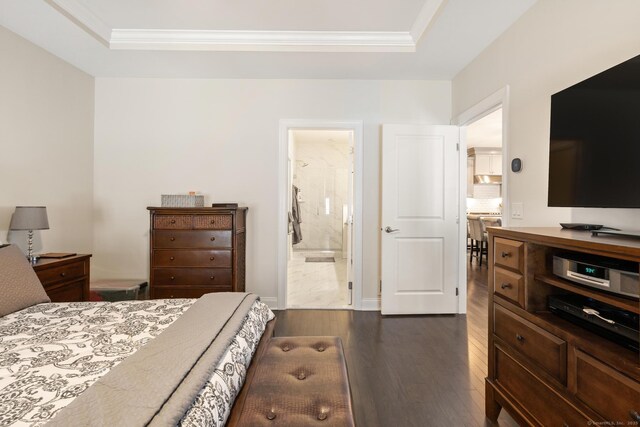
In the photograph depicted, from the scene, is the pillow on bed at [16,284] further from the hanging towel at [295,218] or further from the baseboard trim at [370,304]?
the hanging towel at [295,218]

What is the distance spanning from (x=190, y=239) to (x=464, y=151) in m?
2.97

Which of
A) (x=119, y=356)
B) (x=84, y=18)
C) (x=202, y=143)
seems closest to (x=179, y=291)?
(x=202, y=143)

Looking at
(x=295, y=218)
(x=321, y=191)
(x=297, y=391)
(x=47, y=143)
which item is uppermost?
(x=47, y=143)

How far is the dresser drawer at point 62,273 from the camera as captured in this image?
7.57 feet

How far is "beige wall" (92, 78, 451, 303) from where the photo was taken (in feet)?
11.5

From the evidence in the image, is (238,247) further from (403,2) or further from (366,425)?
(403,2)

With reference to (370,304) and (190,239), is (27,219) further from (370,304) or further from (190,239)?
(370,304)

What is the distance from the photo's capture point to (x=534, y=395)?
1.42 metres

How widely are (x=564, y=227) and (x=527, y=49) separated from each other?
1.37m

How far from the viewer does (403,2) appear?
241cm

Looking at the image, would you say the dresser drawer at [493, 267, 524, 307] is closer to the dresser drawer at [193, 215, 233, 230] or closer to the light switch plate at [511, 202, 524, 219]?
the light switch plate at [511, 202, 524, 219]

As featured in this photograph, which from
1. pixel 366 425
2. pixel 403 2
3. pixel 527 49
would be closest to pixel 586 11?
pixel 527 49

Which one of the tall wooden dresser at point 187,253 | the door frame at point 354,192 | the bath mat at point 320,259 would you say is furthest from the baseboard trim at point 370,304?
the bath mat at point 320,259

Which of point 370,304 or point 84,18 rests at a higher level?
point 84,18
